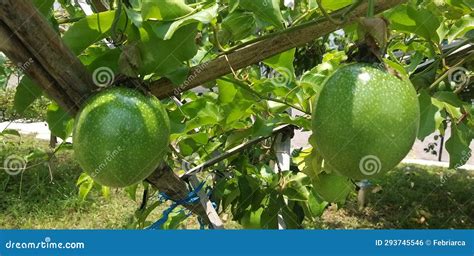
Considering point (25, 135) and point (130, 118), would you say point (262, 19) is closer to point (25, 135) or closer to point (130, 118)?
point (130, 118)

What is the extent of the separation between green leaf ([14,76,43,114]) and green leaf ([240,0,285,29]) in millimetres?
410

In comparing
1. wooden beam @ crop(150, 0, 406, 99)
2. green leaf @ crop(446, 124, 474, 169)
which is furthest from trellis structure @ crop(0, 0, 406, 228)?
green leaf @ crop(446, 124, 474, 169)

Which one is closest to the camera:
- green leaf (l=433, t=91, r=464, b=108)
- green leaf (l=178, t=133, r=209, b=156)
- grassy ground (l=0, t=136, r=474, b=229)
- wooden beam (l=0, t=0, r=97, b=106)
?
wooden beam (l=0, t=0, r=97, b=106)

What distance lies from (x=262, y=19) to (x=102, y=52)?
0.31 meters

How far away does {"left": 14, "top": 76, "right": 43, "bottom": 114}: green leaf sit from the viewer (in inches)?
37.1

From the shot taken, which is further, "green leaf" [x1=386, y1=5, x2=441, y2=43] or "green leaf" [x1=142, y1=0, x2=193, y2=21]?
"green leaf" [x1=386, y1=5, x2=441, y2=43]

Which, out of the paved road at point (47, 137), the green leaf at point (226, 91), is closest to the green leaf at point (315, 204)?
the green leaf at point (226, 91)

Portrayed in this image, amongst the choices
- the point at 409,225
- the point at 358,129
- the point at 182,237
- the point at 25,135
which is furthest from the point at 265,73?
the point at 25,135
